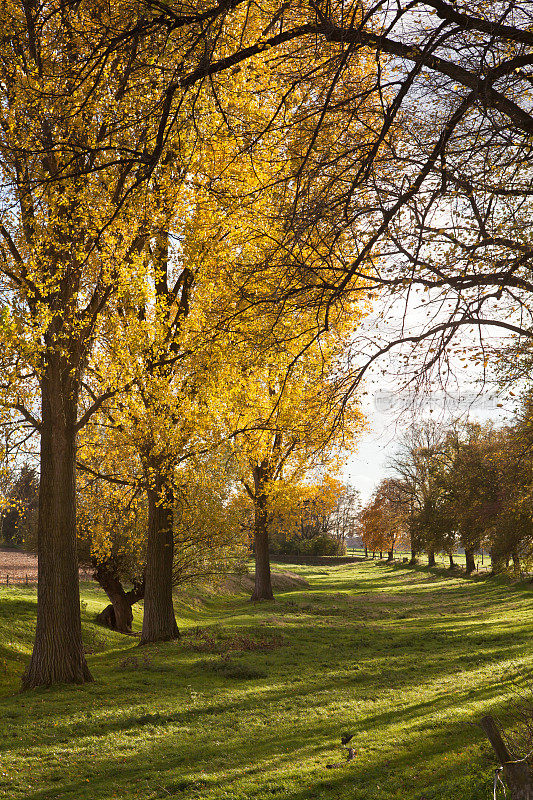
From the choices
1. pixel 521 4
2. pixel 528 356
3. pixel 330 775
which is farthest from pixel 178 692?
pixel 521 4

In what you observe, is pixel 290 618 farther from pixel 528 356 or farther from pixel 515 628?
pixel 528 356

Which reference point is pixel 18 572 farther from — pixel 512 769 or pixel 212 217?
pixel 512 769

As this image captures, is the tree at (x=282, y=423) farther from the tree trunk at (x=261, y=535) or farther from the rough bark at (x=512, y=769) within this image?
the rough bark at (x=512, y=769)

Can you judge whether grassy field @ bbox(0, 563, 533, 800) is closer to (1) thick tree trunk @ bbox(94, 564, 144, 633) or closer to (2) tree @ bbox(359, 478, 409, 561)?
(1) thick tree trunk @ bbox(94, 564, 144, 633)

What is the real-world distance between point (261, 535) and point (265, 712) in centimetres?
1776

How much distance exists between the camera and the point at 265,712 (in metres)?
11.1

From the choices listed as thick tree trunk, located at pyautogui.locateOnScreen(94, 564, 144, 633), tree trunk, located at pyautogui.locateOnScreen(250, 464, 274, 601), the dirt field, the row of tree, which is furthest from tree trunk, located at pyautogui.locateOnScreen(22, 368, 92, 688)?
the dirt field

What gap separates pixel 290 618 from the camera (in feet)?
77.2

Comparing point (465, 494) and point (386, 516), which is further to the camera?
point (386, 516)

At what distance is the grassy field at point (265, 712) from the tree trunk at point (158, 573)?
88 centimetres

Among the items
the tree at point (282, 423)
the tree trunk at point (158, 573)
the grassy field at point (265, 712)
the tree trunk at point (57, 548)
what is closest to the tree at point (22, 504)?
the tree trunk at point (57, 548)

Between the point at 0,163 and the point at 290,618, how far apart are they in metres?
19.0

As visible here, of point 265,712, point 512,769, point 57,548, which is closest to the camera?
point 512,769

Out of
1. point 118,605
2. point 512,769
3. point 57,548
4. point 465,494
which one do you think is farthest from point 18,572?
point 512,769
